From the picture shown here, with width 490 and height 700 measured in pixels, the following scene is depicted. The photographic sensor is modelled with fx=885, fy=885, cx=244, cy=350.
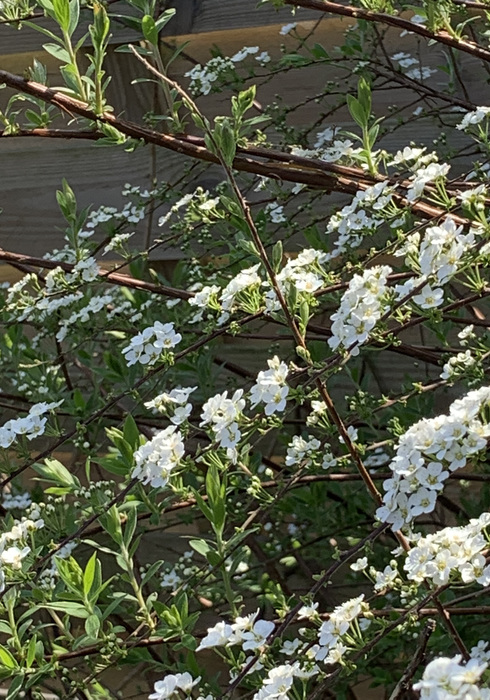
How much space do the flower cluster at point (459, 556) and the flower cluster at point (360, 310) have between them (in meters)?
0.17

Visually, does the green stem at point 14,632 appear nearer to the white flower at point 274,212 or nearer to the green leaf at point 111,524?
the green leaf at point 111,524

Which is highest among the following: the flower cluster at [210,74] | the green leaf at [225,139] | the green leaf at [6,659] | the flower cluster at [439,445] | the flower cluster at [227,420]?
the green leaf at [225,139]

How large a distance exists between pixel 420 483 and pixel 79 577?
350 millimetres

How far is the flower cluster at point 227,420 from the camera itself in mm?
731

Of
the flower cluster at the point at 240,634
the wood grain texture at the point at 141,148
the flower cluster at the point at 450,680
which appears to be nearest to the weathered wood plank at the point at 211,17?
the wood grain texture at the point at 141,148

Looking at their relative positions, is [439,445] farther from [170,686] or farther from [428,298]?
[170,686]

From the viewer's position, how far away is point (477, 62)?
5.07 ft

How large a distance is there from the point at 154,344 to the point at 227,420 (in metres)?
0.21

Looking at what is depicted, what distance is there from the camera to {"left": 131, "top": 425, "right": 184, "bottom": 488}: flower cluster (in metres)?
0.75

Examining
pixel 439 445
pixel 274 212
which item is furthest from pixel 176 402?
pixel 274 212

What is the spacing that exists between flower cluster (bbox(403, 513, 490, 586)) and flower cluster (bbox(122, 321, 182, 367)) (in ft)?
1.26

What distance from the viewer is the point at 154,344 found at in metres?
0.91

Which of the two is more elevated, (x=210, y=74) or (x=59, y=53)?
(x=59, y=53)

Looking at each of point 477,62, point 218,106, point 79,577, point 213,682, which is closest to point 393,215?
point 79,577
